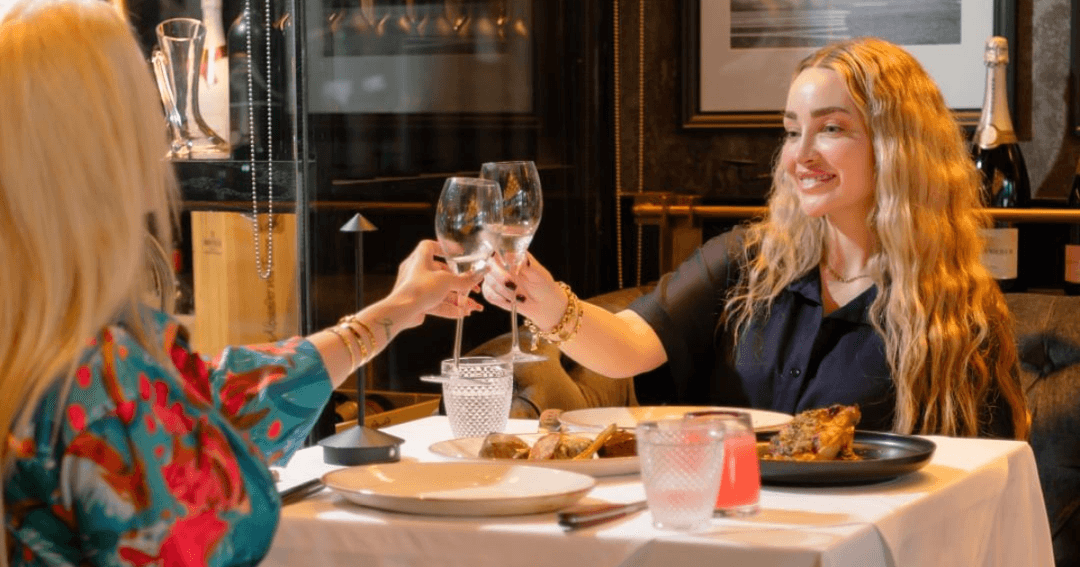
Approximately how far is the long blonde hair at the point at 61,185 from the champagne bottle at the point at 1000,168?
2898 mm

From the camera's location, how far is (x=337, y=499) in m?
1.62

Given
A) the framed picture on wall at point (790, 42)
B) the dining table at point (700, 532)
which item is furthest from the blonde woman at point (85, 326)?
the framed picture on wall at point (790, 42)

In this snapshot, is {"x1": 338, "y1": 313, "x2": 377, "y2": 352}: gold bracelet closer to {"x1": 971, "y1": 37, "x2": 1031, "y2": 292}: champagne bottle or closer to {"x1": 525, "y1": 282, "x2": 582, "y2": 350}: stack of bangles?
{"x1": 525, "y1": 282, "x2": 582, "y2": 350}: stack of bangles

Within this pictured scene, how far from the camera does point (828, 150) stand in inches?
101

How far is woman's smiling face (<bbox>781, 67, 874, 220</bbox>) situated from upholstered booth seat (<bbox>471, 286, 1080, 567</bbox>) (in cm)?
56

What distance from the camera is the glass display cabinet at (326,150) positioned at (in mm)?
2832

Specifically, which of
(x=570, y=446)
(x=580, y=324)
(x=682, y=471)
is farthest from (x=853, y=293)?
(x=682, y=471)

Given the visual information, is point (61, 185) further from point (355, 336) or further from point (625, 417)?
point (625, 417)

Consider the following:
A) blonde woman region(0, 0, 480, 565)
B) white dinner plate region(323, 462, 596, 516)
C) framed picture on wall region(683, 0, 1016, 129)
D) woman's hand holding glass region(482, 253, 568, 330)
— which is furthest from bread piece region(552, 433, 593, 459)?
framed picture on wall region(683, 0, 1016, 129)

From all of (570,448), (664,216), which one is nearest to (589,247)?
(664,216)

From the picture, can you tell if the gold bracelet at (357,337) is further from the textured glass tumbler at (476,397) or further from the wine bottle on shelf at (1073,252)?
the wine bottle on shelf at (1073,252)

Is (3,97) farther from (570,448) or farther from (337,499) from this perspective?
(570,448)

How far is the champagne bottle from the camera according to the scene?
145 inches

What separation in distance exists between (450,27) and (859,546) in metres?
2.12
